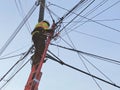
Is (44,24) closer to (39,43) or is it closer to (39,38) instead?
(39,38)

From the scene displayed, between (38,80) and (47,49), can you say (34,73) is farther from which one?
(47,49)

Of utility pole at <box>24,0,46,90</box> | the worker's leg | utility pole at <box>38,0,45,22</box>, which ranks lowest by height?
utility pole at <box>24,0,46,90</box>

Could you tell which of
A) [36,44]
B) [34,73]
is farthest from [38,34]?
[34,73]

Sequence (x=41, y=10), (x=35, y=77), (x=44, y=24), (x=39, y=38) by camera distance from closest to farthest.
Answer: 1. (x=35, y=77)
2. (x=39, y=38)
3. (x=44, y=24)
4. (x=41, y=10)

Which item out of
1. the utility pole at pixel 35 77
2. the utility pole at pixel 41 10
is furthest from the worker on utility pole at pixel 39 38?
the utility pole at pixel 41 10

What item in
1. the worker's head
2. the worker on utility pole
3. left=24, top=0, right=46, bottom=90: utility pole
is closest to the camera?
left=24, top=0, right=46, bottom=90: utility pole

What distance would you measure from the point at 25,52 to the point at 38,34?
A: 173cm

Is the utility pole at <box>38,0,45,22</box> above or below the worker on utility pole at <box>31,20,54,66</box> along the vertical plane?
above

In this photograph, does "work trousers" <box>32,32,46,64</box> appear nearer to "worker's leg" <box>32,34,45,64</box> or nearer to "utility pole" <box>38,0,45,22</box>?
"worker's leg" <box>32,34,45,64</box>

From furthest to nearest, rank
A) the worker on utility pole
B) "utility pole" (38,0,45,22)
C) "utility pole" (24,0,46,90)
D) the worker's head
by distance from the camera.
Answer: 1. "utility pole" (38,0,45,22)
2. the worker's head
3. the worker on utility pole
4. "utility pole" (24,0,46,90)

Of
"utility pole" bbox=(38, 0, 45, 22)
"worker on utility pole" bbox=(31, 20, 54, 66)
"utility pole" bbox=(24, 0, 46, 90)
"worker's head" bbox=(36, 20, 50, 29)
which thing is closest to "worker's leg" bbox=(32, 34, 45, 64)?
"worker on utility pole" bbox=(31, 20, 54, 66)

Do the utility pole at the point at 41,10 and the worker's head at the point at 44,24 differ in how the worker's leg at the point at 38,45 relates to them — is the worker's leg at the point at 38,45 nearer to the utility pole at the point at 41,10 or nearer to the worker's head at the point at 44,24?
the worker's head at the point at 44,24

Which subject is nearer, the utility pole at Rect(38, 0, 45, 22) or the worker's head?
the worker's head

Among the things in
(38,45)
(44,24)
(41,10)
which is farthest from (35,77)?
(41,10)
